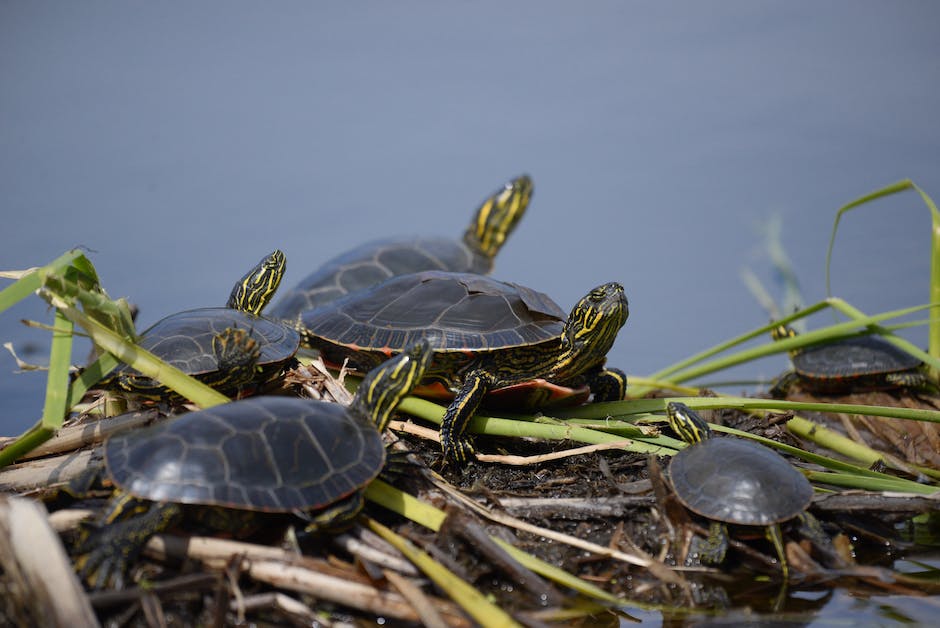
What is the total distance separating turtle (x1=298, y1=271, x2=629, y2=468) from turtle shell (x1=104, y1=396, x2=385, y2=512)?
612mm

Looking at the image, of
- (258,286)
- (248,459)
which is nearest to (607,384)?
(258,286)

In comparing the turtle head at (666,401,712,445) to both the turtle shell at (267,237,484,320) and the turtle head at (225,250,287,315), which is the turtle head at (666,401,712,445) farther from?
the turtle shell at (267,237,484,320)

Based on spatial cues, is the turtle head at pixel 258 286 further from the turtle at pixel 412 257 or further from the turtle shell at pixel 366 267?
the turtle shell at pixel 366 267

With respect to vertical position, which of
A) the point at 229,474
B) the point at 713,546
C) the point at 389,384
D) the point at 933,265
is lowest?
the point at 713,546

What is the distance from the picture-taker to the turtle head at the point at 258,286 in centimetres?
318

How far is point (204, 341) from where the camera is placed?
2682 mm

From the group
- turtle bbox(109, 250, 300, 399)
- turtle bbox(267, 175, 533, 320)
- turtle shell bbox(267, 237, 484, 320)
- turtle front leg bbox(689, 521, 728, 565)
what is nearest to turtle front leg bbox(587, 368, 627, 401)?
turtle front leg bbox(689, 521, 728, 565)

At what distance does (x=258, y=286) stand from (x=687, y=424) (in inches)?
67.7

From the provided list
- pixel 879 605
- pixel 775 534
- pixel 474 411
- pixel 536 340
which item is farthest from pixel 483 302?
pixel 879 605

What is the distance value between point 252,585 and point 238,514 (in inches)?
7.0

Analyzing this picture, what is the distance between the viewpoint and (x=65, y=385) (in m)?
2.20

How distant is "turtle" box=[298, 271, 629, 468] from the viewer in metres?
2.85

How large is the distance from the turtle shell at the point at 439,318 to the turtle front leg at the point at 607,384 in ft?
0.90

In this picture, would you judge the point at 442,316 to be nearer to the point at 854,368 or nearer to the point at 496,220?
the point at 854,368
